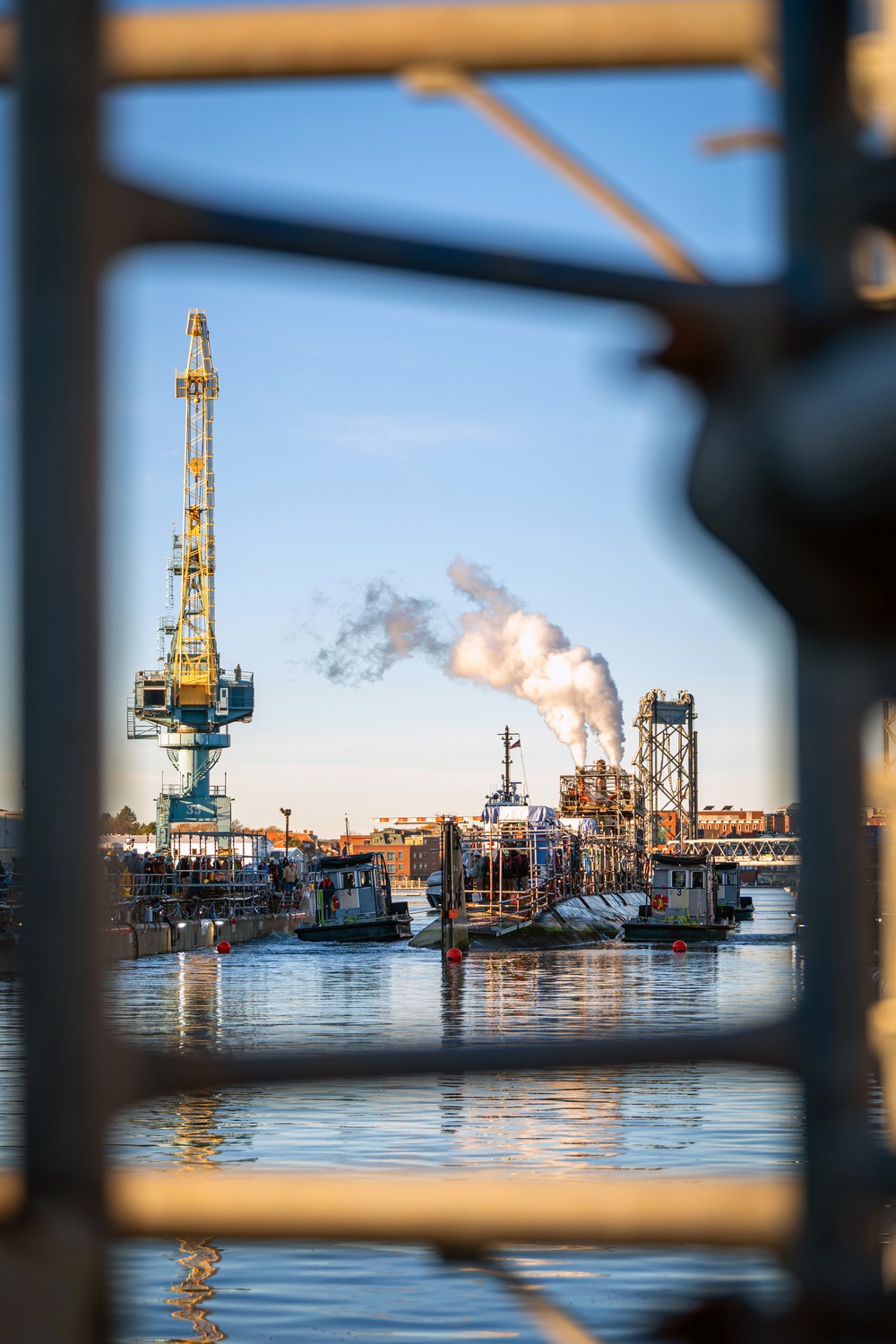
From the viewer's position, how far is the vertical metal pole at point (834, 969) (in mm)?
2158

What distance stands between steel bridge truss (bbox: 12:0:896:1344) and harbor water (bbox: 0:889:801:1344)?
109 millimetres

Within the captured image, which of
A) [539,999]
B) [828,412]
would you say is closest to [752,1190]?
[828,412]

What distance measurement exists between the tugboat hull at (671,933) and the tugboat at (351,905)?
930cm

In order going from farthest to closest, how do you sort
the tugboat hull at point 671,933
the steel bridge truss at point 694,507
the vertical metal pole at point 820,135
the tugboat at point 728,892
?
1. the tugboat at point 728,892
2. the tugboat hull at point 671,933
3. the vertical metal pole at point 820,135
4. the steel bridge truss at point 694,507

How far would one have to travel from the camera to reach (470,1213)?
7.42ft

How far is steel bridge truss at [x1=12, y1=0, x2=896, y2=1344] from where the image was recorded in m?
1.63

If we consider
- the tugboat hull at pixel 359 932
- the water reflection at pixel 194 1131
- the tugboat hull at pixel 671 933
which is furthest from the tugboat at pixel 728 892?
the water reflection at pixel 194 1131

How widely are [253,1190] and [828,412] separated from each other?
1.37m

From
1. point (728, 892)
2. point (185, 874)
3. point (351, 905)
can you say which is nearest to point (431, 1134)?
point (351, 905)

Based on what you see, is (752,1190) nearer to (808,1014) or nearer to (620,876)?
(808,1014)

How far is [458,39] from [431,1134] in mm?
15135

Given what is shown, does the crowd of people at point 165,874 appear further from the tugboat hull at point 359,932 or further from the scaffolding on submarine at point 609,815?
the scaffolding on submarine at point 609,815

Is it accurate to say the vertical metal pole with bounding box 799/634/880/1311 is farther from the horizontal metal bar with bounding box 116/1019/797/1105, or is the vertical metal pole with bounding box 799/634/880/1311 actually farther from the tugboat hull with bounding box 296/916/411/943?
the tugboat hull with bounding box 296/916/411/943

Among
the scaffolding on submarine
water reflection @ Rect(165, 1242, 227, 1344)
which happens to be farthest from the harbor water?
the scaffolding on submarine
